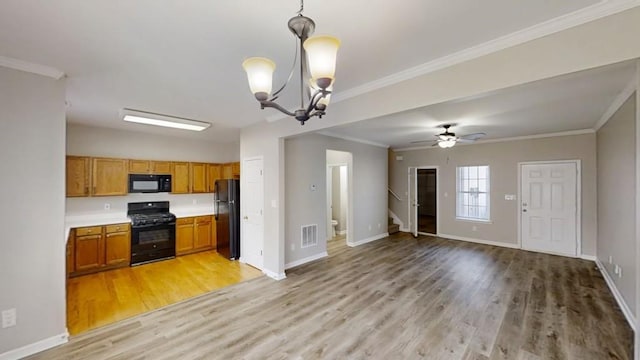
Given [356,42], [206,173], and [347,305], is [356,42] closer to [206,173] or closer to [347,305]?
[347,305]

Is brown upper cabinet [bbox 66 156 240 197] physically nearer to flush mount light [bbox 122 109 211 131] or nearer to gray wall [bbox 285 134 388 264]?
flush mount light [bbox 122 109 211 131]

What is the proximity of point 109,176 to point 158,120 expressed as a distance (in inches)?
72.6

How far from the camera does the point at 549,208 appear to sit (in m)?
5.74

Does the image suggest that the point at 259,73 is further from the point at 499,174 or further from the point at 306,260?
the point at 499,174

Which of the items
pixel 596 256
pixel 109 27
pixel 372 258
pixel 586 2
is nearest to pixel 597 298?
pixel 596 256

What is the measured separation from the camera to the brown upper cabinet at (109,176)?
4867 millimetres

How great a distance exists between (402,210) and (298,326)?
587cm

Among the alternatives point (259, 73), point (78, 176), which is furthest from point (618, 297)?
point (78, 176)

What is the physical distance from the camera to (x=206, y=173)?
20.9ft

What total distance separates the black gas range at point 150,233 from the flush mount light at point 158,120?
200 cm

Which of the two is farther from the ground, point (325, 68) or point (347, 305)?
point (325, 68)

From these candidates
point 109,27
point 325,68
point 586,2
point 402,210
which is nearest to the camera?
point 325,68

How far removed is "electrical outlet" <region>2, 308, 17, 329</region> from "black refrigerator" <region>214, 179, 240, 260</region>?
3.09m

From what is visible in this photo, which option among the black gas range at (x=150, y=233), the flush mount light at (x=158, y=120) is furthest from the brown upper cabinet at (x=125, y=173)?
the flush mount light at (x=158, y=120)
